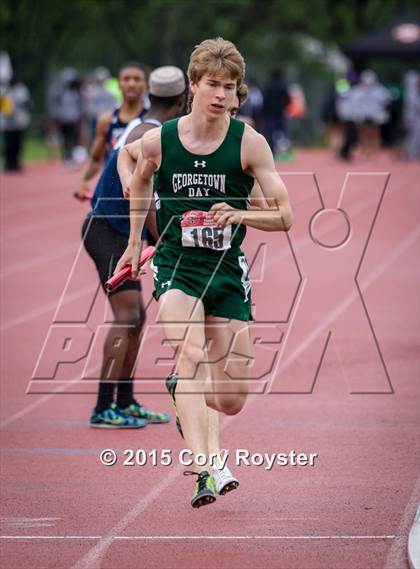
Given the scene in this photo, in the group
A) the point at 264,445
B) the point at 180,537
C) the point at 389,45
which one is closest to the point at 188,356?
the point at 180,537

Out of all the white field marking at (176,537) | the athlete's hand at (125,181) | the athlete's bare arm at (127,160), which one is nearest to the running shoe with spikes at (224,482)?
the white field marking at (176,537)

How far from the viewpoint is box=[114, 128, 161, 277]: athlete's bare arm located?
24.2 feet

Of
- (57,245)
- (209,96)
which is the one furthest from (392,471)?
(57,245)

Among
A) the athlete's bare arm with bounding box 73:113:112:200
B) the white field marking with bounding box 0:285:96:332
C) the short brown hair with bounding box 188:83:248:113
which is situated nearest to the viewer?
the short brown hair with bounding box 188:83:248:113

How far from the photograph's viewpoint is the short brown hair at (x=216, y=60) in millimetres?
7129

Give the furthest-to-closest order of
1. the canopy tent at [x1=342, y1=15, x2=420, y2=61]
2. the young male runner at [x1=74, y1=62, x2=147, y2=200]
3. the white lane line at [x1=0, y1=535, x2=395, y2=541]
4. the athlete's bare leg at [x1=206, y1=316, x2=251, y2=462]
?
the canopy tent at [x1=342, y1=15, x2=420, y2=61]
the young male runner at [x1=74, y1=62, x2=147, y2=200]
the athlete's bare leg at [x1=206, y1=316, x2=251, y2=462]
the white lane line at [x1=0, y1=535, x2=395, y2=541]

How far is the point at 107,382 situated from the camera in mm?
9727

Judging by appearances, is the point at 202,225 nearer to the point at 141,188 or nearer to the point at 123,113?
the point at 141,188

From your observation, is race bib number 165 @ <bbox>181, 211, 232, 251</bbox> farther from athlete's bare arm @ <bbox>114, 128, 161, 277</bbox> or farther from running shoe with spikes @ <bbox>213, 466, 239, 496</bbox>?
running shoe with spikes @ <bbox>213, 466, 239, 496</bbox>

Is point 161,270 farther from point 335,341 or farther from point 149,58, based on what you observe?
point 149,58

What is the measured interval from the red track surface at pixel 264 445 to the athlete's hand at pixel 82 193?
53.2 inches

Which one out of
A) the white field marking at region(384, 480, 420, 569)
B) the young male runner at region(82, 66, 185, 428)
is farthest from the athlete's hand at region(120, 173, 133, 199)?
the white field marking at region(384, 480, 420, 569)

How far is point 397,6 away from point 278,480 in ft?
190

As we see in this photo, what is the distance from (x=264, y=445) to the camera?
29.7 feet
